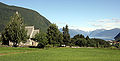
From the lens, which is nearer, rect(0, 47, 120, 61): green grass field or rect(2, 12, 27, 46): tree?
rect(0, 47, 120, 61): green grass field

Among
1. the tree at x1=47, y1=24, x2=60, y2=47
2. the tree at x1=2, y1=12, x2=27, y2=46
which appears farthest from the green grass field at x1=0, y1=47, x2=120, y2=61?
the tree at x1=47, y1=24, x2=60, y2=47

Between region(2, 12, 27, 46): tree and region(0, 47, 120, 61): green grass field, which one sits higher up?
region(2, 12, 27, 46): tree

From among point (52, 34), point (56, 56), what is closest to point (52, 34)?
point (52, 34)

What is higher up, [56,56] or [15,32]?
[15,32]

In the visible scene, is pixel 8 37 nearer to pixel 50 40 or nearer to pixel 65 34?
pixel 50 40

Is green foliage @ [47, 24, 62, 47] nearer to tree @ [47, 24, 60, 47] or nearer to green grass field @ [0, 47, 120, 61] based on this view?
tree @ [47, 24, 60, 47]

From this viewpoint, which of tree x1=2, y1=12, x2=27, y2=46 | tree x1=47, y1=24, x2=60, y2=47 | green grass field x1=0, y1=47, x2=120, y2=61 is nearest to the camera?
green grass field x1=0, y1=47, x2=120, y2=61

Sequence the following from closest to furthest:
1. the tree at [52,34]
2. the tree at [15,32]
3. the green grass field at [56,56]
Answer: the green grass field at [56,56] < the tree at [15,32] < the tree at [52,34]

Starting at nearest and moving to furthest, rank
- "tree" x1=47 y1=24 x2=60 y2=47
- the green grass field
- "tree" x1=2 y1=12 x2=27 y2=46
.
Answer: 1. the green grass field
2. "tree" x1=2 y1=12 x2=27 y2=46
3. "tree" x1=47 y1=24 x2=60 y2=47

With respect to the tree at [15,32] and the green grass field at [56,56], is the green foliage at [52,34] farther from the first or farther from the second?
the green grass field at [56,56]

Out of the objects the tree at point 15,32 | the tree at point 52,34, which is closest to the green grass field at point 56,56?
the tree at point 15,32

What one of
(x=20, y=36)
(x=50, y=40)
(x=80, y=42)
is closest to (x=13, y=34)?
(x=20, y=36)

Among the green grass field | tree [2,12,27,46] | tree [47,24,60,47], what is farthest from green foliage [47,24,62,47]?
the green grass field

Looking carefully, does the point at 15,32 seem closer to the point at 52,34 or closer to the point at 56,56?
the point at 52,34
